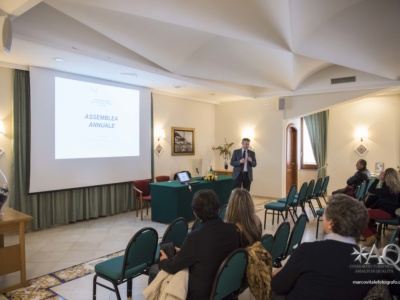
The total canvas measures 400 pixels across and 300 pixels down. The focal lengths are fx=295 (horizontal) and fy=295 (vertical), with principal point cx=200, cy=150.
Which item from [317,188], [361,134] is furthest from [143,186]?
[361,134]

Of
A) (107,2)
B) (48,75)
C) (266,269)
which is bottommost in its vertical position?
(266,269)

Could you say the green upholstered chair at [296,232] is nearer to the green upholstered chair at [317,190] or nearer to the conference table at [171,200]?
the conference table at [171,200]

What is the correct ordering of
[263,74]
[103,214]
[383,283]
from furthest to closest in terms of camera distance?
[263,74], [103,214], [383,283]

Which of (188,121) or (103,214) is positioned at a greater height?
(188,121)

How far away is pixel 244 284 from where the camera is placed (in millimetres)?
2250

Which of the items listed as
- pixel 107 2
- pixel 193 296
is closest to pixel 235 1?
pixel 107 2

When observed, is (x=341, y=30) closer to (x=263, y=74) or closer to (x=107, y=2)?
(x=263, y=74)

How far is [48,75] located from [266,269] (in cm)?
488

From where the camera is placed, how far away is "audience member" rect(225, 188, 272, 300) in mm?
1978

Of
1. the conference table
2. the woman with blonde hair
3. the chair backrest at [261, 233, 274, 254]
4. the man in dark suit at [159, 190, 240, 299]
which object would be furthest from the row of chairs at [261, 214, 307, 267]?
the conference table

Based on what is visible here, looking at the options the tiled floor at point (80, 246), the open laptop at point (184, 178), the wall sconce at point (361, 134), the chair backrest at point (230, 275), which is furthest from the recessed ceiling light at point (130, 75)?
the wall sconce at point (361, 134)

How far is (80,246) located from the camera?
4402 millimetres

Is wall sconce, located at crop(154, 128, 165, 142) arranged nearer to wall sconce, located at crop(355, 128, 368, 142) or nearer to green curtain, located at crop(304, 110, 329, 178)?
green curtain, located at crop(304, 110, 329, 178)

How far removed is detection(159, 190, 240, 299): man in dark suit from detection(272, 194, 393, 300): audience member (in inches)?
17.0
